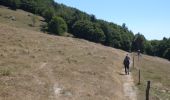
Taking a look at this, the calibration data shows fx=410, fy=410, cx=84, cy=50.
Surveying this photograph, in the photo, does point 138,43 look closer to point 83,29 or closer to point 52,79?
point 52,79

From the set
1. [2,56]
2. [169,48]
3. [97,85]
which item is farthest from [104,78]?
→ [169,48]

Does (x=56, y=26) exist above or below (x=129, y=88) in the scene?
above

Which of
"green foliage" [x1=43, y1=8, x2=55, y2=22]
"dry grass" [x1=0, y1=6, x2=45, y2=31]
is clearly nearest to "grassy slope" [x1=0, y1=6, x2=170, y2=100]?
"dry grass" [x1=0, y1=6, x2=45, y2=31]

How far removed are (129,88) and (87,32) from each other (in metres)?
115

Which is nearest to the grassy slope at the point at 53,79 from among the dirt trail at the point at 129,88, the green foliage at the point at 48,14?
the dirt trail at the point at 129,88

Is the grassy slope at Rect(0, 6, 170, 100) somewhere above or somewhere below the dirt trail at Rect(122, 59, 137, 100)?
above

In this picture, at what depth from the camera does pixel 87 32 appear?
151 meters

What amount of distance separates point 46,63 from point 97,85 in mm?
10141

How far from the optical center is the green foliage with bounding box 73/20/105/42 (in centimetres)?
15000

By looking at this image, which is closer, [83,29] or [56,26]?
[56,26]

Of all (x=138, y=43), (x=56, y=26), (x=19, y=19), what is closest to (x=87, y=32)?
(x=56, y=26)

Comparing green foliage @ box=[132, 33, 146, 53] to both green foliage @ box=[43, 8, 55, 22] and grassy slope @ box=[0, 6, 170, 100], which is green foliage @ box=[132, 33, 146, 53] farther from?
green foliage @ box=[43, 8, 55, 22]

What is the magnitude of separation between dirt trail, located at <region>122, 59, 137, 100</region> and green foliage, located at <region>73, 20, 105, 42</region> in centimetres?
10789

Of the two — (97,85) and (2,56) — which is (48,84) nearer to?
(97,85)
